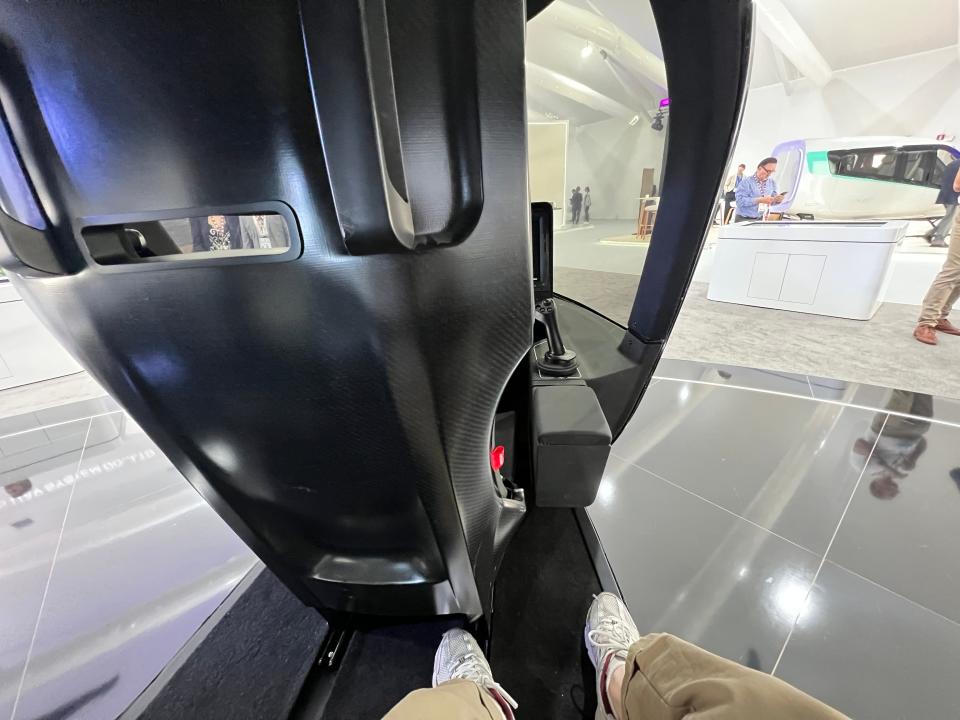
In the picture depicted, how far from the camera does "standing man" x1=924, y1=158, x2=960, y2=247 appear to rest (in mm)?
4789

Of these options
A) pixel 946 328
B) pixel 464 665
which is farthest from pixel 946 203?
pixel 464 665

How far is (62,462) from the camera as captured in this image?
184 cm

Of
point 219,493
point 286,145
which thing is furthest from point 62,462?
point 286,145

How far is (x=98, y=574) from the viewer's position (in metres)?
1.21

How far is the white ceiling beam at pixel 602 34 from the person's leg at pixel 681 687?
3.71 feet

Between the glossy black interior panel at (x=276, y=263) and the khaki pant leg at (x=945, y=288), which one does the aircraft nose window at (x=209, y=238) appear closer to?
the glossy black interior panel at (x=276, y=263)

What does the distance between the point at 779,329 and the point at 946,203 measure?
408cm

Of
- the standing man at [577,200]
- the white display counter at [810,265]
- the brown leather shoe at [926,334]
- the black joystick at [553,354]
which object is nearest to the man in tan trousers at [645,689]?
the black joystick at [553,354]

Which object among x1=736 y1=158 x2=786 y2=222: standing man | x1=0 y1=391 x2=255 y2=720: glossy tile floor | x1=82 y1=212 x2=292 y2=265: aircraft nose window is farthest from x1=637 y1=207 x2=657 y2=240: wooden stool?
x1=736 y1=158 x2=786 y2=222: standing man

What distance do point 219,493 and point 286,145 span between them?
0.49 metres

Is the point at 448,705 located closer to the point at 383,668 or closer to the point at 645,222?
the point at 383,668

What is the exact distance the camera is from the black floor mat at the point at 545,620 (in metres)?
0.85

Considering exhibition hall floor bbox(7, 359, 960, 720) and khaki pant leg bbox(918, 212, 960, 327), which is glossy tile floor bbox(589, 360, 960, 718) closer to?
exhibition hall floor bbox(7, 359, 960, 720)

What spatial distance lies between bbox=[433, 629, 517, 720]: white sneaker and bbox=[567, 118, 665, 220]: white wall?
130 cm
